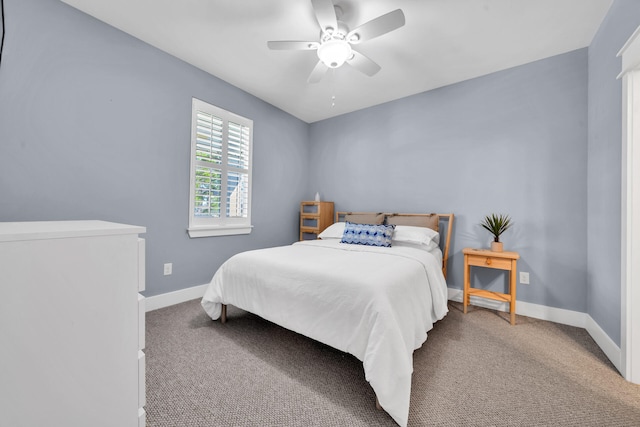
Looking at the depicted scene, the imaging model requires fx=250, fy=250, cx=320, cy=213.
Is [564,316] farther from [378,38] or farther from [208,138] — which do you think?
[208,138]

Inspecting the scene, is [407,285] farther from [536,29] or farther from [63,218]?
[63,218]

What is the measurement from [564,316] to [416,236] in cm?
149

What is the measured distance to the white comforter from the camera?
1234 mm

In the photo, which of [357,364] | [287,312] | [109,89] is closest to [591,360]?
[357,364]

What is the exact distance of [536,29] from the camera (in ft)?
6.82

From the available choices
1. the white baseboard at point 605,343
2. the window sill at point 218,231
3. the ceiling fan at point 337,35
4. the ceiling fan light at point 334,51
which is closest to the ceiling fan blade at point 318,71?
the ceiling fan at point 337,35

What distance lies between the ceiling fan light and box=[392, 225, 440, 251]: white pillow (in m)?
1.75

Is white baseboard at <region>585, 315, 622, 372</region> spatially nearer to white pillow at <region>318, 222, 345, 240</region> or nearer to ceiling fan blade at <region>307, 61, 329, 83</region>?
white pillow at <region>318, 222, 345, 240</region>

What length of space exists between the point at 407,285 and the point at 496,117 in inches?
90.0

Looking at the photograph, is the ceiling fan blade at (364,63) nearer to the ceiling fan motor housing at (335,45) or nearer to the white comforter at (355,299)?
the ceiling fan motor housing at (335,45)

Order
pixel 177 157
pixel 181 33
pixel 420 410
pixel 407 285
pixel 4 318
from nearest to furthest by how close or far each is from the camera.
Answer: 1. pixel 4 318
2. pixel 420 410
3. pixel 407 285
4. pixel 181 33
5. pixel 177 157

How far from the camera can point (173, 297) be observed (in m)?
2.60

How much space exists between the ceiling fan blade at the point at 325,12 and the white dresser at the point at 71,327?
1.71 meters

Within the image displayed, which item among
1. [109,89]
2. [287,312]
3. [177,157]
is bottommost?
[287,312]
